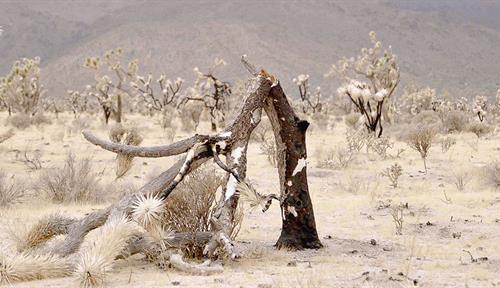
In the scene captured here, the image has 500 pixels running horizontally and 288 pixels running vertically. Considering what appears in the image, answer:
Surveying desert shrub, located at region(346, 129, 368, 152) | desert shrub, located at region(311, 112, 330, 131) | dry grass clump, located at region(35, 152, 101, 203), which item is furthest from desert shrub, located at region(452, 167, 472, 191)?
desert shrub, located at region(311, 112, 330, 131)

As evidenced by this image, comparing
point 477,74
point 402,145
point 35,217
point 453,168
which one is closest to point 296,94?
point 477,74

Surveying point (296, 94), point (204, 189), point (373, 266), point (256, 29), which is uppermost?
point (256, 29)

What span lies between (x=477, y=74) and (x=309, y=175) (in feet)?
392

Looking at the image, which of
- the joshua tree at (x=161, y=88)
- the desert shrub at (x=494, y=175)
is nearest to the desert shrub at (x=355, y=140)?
the desert shrub at (x=494, y=175)

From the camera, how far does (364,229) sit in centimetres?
788

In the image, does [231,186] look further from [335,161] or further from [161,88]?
[161,88]

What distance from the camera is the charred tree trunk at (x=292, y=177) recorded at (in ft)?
21.2

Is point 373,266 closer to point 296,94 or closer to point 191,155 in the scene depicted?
point 191,155

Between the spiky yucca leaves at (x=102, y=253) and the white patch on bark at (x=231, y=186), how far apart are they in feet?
2.86

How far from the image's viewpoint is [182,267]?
5.20 meters

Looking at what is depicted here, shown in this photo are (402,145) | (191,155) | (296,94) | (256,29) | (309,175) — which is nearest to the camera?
(191,155)

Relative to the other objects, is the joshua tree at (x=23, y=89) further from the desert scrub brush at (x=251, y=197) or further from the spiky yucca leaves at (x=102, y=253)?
the desert scrub brush at (x=251, y=197)

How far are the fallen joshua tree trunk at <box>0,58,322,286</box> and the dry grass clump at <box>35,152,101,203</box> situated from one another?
3.72 metres

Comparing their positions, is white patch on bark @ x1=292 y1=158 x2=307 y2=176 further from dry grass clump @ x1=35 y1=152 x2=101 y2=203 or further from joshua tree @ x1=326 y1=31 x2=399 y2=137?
joshua tree @ x1=326 y1=31 x2=399 y2=137
